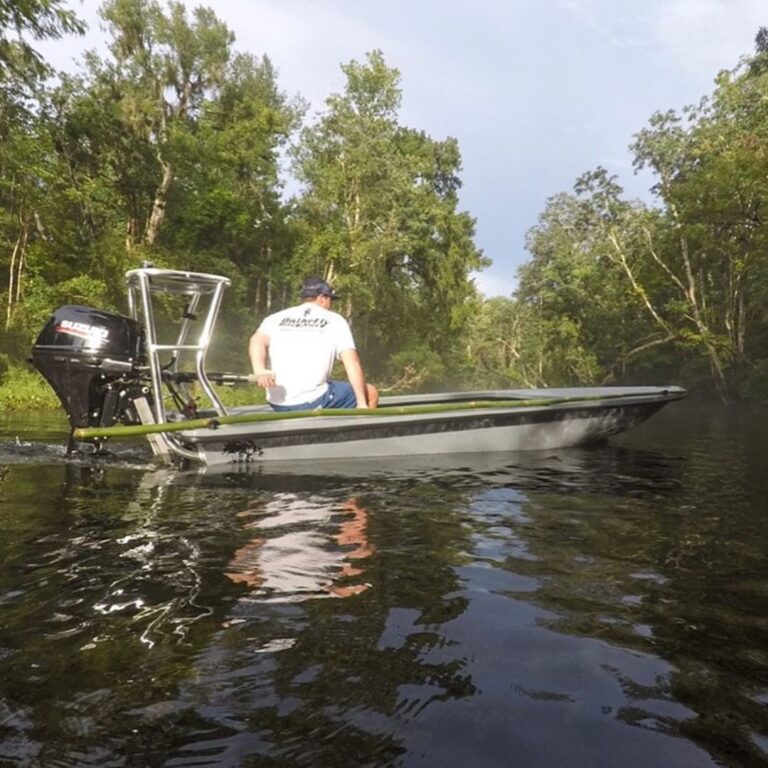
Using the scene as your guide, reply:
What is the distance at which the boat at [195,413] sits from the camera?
5.58 metres

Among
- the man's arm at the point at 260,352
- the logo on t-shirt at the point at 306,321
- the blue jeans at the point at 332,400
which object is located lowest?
the blue jeans at the point at 332,400

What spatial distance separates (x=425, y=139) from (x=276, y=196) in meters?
12.8

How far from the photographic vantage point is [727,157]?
21.0 m

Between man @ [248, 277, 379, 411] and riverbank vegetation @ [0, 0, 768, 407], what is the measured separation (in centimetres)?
1185

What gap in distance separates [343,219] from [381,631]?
106 feet

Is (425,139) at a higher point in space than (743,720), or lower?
higher

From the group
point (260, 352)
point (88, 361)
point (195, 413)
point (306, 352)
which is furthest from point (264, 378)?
point (88, 361)

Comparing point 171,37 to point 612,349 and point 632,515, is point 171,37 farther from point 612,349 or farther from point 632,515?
point 632,515

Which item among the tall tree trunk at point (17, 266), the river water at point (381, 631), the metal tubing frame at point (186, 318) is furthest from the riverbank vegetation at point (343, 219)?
the river water at point (381, 631)

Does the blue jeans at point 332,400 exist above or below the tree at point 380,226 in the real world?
below

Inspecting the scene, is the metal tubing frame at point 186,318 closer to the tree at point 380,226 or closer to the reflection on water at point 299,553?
the reflection on water at point 299,553

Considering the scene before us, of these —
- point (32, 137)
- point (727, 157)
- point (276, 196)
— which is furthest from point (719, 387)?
point (32, 137)

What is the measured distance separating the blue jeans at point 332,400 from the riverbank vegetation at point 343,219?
1225cm

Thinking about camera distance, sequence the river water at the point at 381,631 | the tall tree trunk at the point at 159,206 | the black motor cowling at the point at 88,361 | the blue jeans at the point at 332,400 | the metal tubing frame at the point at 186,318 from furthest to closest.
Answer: the tall tree trunk at the point at 159,206, the blue jeans at the point at 332,400, the metal tubing frame at the point at 186,318, the black motor cowling at the point at 88,361, the river water at the point at 381,631
